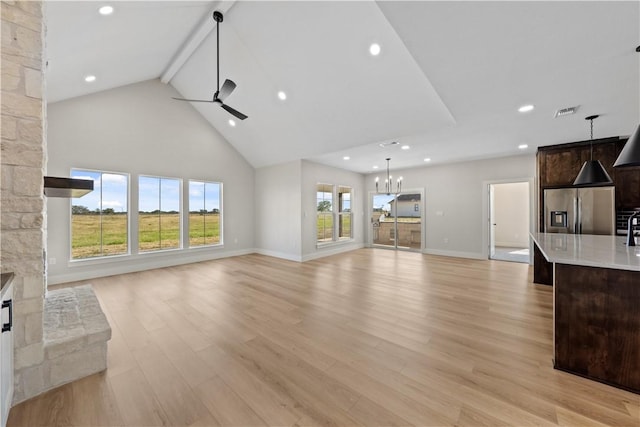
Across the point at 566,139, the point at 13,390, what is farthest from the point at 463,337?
the point at 566,139

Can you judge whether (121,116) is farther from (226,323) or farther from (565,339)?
(565,339)

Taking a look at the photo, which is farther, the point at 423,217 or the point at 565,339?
the point at 423,217

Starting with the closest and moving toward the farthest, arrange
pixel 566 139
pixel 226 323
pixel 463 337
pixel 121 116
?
pixel 463 337
pixel 226 323
pixel 566 139
pixel 121 116

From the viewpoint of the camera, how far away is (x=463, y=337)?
2506 mm

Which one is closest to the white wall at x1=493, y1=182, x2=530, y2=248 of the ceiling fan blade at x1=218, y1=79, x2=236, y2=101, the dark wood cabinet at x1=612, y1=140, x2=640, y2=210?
the dark wood cabinet at x1=612, y1=140, x2=640, y2=210

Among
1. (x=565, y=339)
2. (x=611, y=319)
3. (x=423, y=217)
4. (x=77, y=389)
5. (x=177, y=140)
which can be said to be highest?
(x=177, y=140)

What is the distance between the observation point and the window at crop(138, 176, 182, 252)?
5555mm

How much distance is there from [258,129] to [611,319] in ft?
20.0

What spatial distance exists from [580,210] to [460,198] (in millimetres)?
2719

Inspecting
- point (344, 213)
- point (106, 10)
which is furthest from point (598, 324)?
point (344, 213)

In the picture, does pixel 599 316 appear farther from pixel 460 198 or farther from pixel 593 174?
pixel 460 198

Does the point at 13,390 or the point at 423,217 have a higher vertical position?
the point at 423,217

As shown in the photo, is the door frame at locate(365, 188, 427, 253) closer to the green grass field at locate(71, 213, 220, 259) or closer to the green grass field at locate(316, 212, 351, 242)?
the green grass field at locate(316, 212, 351, 242)

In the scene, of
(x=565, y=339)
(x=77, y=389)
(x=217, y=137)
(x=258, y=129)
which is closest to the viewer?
(x=77, y=389)
